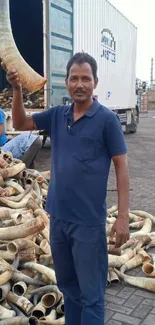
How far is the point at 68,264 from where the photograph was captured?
9.12 ft

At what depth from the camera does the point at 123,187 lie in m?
2.61

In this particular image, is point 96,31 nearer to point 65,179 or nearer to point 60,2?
point 60,2

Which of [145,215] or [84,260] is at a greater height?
[84,260]

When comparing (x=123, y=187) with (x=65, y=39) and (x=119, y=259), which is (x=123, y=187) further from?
(x=65, y=39)


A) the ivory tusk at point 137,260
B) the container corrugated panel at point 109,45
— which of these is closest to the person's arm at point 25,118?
the ivory tusk at point 137,260

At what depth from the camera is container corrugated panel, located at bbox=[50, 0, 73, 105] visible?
9.02m

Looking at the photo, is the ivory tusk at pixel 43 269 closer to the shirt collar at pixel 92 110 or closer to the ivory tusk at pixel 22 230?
the ivory tusk at pixel 22 230

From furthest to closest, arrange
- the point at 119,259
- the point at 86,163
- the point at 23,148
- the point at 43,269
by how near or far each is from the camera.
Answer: the point at 23,148 → the point at 119,259 → the point at 43,269 → the point at 86,163

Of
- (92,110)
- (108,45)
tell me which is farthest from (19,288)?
(108,45)

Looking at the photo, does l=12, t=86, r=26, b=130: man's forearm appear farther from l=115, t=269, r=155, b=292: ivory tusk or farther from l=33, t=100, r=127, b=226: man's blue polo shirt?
l=115, t=269, r=155, b=292: ivory tusk

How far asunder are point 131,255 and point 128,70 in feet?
46.0

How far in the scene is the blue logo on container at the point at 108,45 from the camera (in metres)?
13.3

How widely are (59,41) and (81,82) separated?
279 inches

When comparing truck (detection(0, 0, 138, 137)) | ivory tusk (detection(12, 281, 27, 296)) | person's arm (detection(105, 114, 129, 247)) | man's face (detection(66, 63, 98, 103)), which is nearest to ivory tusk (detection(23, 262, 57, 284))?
ivory tusk (detection(12, 281, 27, 296))
